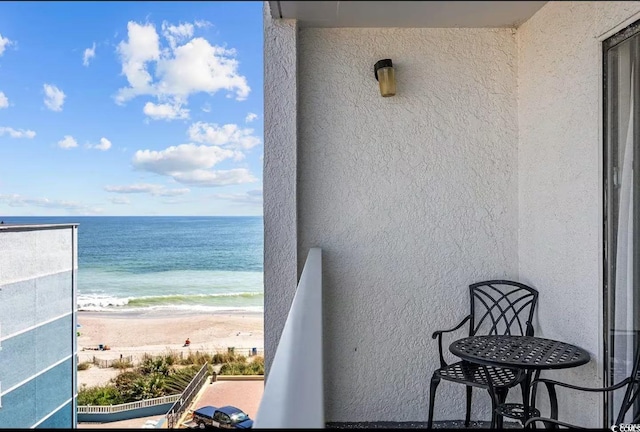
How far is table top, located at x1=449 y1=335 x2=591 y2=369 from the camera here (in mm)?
2371

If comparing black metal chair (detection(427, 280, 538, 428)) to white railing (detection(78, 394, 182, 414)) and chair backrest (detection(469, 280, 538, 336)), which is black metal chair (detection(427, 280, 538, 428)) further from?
white railing (detection(78, 394, 182, 414))

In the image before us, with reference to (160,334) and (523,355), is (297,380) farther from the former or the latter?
(160,334)

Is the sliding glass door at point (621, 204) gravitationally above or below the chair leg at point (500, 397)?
above

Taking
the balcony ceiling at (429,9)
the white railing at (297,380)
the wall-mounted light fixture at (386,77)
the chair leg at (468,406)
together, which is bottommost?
the chair leg at (468,406)

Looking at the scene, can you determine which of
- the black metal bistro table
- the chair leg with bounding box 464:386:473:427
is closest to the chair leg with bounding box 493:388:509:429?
the black metal bistro table

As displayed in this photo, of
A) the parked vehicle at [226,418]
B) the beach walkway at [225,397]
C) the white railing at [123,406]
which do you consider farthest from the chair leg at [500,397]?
the white railing at [123,406]

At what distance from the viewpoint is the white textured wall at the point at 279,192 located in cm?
316

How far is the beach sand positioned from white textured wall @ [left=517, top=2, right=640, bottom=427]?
46.7ft

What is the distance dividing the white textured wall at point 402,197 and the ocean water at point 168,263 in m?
15.6

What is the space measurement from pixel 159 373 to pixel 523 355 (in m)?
15.8

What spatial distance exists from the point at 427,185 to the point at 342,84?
907 mm

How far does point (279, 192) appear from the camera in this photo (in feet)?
10.5

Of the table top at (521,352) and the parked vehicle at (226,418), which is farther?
the parked vehicle at (226,418)

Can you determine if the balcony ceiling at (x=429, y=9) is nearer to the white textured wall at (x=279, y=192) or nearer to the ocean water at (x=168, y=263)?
the white textured wall at (x=279, y=192)
